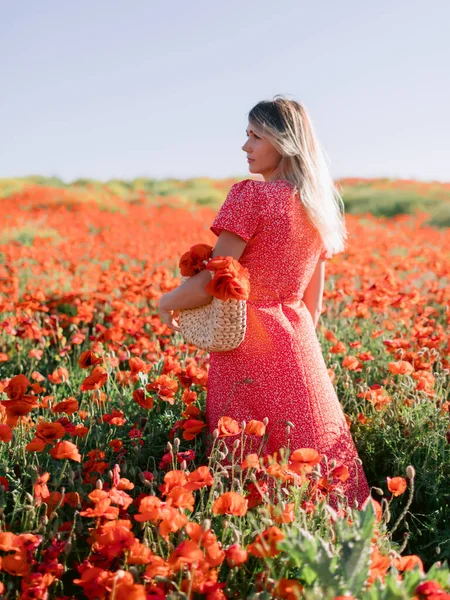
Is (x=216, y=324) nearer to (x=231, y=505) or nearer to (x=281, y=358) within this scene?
(x=281, y=358)

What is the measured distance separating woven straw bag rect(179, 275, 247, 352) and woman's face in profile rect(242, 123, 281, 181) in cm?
50

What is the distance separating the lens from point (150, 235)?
9.49 m

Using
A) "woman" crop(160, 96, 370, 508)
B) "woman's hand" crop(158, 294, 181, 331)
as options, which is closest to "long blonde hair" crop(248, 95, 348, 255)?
"woman" crop(160, 96, 370, 508)

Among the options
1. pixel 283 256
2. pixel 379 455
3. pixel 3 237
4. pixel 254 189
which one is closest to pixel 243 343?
pixel 283 256

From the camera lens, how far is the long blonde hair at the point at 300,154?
96.8 inches

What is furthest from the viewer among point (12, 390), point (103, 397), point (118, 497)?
point (103, 397)

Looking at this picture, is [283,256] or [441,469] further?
[441,469]

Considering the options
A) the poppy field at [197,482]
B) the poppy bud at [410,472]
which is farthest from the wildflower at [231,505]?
the poppy bud at [410,472]

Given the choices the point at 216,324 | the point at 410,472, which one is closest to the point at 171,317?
the point at 216,324

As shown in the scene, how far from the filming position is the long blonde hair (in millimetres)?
2459

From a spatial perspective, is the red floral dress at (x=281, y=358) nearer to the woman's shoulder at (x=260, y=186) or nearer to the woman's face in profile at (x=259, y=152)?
the woman's shoulder at (x=260, y=186)

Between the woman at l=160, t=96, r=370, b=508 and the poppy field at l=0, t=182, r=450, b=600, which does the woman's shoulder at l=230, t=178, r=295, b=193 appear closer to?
the woman at l=160, t=96, r=370, b=508

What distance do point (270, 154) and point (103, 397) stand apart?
4.20 feet

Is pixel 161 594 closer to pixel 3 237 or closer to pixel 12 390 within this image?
pixel 12 390
